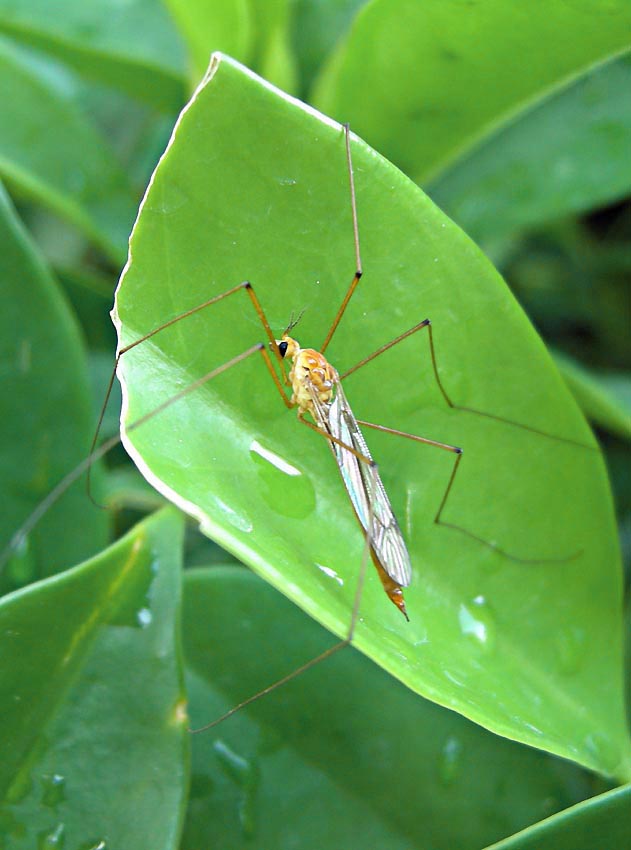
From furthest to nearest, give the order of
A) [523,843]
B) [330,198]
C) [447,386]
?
[447,386] → [330,198] → [523,843]

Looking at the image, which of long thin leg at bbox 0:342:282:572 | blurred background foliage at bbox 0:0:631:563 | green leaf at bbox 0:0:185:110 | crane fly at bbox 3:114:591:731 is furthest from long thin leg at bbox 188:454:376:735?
green leaf at bbox 0:0:185:110

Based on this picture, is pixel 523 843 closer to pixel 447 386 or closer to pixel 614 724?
pixel 614 724

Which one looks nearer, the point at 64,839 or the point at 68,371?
the point at 64,839

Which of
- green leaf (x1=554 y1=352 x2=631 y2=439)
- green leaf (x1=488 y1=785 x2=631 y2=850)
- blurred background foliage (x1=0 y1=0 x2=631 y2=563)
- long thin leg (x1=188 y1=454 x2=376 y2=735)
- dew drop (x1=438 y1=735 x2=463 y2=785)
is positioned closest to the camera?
green leaf (x1=488 y1=785 x2=631 y2=850)

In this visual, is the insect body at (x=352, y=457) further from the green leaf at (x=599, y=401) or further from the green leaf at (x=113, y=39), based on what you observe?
the green leaf at (x=113, y=39)

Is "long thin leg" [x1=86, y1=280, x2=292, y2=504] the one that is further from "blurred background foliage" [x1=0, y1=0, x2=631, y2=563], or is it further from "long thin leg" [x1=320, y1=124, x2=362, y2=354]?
"blurred background foliage" [x1=0, y1=0, x2=631, y2=563]

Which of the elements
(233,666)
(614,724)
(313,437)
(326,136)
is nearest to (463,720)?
(614,724)

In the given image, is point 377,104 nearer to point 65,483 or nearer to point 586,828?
point 65,483
